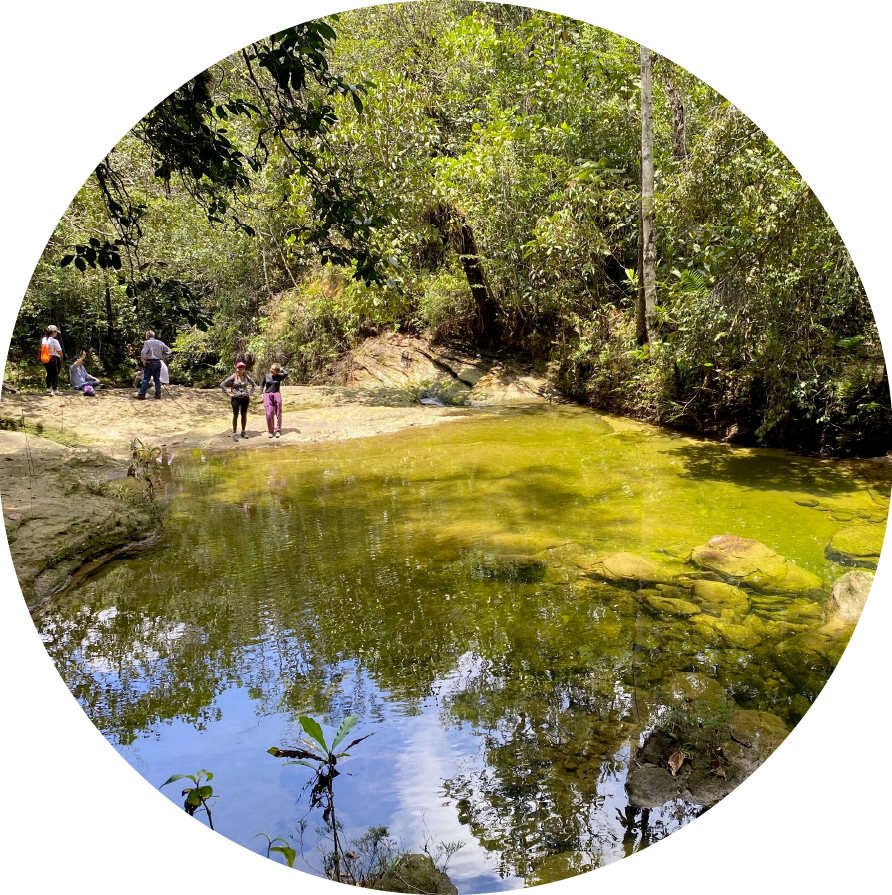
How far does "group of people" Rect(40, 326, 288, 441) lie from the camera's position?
31.5 feet

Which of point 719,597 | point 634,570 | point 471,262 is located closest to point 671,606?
point 719,597

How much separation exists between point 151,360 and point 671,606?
883 cm

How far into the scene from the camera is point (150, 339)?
9.61m

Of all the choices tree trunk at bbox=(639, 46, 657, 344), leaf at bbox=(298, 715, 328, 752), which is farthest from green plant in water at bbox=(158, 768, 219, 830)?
tree trunk at bbox=(639, 46, 657, 344)

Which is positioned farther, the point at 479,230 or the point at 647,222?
the point at 479,230

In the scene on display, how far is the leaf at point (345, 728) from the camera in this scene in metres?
3.10

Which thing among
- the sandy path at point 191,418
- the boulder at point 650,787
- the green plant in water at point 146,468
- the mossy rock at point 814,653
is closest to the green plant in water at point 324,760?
the boulder at point 650,787

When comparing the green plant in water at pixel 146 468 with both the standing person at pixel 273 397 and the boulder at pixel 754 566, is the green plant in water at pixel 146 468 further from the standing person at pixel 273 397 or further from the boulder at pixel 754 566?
the boulder at pixel 754 566

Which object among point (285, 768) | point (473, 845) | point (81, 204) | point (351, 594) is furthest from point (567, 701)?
point (81, 204)

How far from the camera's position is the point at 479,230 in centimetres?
1485

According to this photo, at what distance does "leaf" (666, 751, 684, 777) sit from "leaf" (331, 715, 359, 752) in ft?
4.97

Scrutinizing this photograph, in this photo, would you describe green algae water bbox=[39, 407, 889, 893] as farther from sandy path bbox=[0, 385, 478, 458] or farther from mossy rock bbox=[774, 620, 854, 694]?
sandy path bbox=[0, 385, 478, 458]

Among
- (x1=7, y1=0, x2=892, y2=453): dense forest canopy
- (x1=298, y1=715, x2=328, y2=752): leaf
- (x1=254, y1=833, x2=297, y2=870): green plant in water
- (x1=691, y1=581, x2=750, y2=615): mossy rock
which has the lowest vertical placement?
(x1=254, y1=833, x2=297, y2=870): green plant in water

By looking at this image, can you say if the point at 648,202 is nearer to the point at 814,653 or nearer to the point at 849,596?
the point at 849,596
